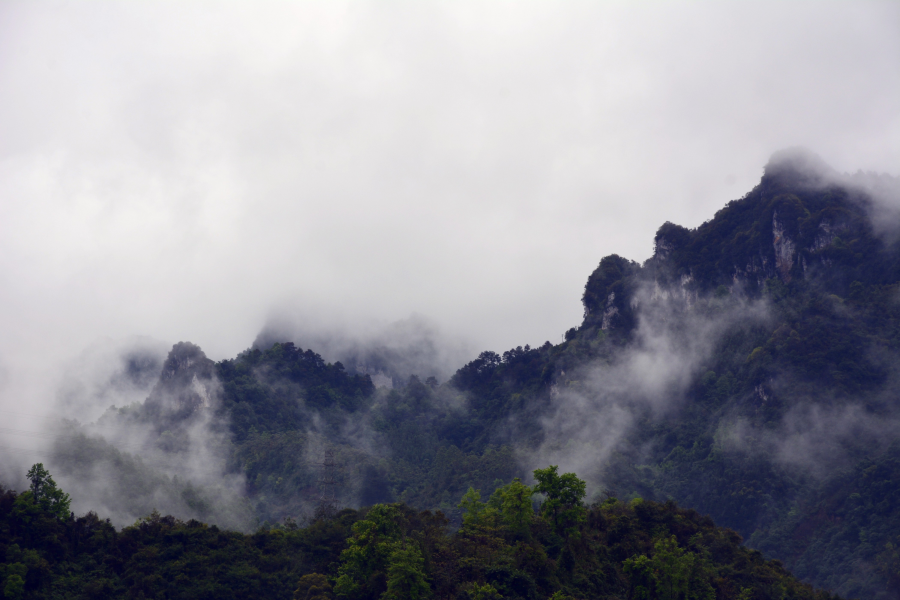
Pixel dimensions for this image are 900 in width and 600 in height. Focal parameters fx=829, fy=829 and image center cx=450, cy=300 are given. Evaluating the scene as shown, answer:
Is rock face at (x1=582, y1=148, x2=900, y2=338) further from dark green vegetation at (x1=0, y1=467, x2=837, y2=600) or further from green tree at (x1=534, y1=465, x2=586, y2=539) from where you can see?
green tree at (x1=534, y1=465, x2=586, y2=539)

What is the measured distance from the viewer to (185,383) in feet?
379

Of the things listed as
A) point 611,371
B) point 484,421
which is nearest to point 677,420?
point 611,371

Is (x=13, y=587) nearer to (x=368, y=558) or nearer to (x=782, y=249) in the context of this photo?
(x=368, y=558)

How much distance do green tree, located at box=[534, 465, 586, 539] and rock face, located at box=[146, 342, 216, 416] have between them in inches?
2907

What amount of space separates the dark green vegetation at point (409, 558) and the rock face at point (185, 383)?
62919 millimetres

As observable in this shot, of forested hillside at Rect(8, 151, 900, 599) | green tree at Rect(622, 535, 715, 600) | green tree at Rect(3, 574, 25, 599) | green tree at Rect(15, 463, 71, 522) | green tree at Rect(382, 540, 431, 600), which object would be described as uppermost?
forested hillside at Rect(8, 151, 900, 599)

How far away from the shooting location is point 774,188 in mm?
112938

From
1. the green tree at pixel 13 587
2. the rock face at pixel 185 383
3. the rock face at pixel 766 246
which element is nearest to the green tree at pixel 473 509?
the green tree at pixel 13 587

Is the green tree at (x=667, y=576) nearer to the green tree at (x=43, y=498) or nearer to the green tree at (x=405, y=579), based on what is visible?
the green tree at (x=405, y=579)

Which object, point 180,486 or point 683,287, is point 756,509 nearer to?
point 683,287

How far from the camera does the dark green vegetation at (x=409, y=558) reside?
44.2 metres

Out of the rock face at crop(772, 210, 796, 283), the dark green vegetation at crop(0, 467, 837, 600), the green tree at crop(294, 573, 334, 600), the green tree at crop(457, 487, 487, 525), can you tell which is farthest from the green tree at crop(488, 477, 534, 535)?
the rock face at crop(772, 210, 796, 283)

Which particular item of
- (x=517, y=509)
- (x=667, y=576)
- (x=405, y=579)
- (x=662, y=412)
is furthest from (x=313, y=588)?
(x=662, y=412)

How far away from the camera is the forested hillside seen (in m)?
76.1
